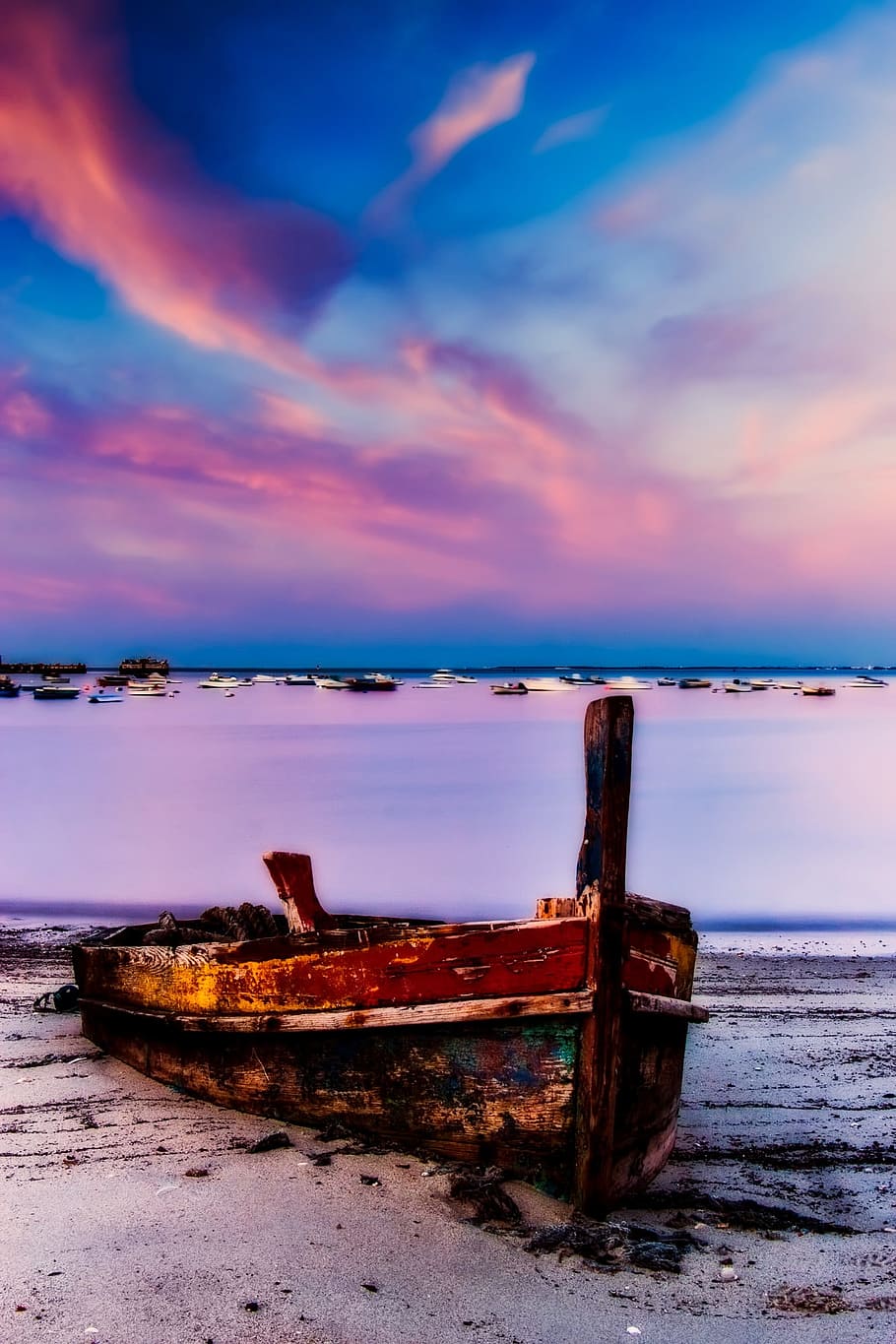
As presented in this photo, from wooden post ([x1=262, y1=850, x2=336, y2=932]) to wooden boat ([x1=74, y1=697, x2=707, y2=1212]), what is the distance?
3.44 ft

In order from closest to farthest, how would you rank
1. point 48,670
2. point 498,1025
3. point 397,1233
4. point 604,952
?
point 397,1233, point 604,952, point 498,1025, point 48,670

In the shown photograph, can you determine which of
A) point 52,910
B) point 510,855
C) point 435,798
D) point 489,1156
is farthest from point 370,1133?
point 435,798

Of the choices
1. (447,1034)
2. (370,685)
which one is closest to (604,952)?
(447,1034)

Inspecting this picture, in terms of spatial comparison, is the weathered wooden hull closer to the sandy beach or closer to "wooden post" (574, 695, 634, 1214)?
"wooden post" (574, 695, 634, 1214)

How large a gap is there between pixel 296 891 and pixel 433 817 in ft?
46.1

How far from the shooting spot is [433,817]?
20969mm

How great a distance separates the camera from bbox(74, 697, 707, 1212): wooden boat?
4.75m

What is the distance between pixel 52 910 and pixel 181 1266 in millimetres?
9661

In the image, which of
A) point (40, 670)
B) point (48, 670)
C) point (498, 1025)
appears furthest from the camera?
point (40, 670)

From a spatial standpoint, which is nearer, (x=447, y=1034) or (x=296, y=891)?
(x=447, y=1034)

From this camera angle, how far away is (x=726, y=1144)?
5.72 m

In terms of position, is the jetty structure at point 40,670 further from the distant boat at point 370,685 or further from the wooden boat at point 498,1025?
the wooden boat at point 498,1025

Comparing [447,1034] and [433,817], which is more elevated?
[447,1034]

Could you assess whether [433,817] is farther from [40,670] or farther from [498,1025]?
[40,670]
